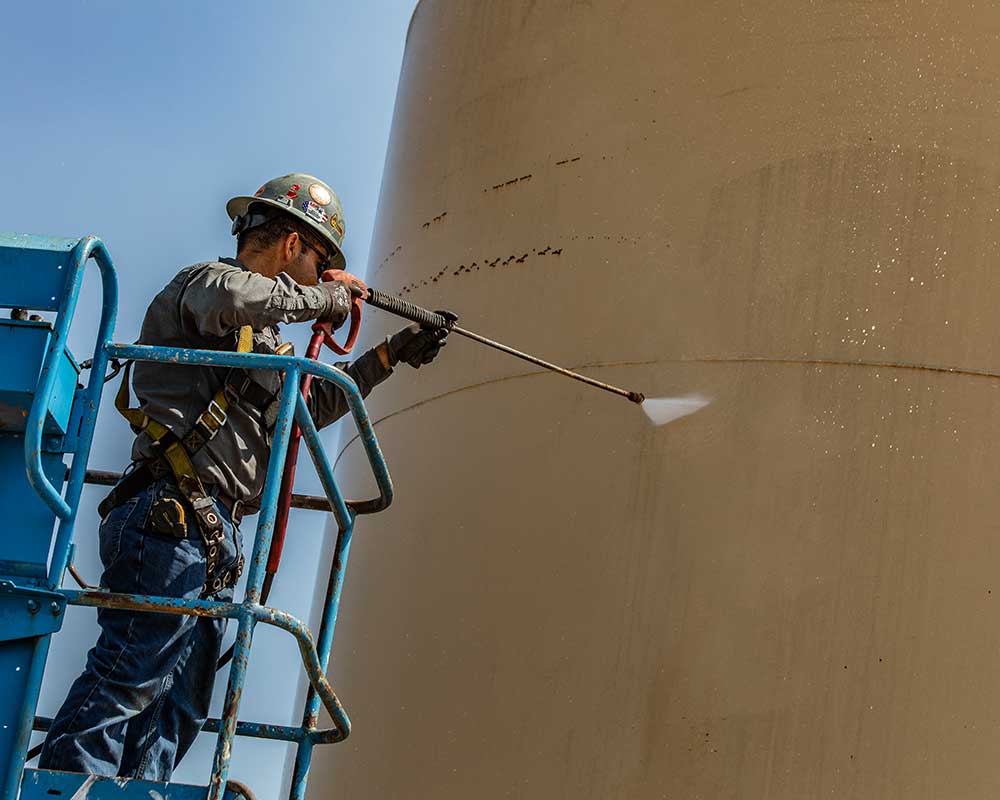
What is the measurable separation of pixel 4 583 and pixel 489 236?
2.51 m

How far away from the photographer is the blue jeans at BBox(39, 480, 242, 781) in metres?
3.92

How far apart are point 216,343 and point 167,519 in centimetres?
59

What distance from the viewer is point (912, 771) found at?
4227 mm

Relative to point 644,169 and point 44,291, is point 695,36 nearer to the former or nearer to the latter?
point 644,169

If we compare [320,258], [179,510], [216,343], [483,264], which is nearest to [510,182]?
[483,264]

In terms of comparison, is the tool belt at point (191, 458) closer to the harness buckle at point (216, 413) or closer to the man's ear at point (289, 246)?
the harness buckle at point (216, 413)

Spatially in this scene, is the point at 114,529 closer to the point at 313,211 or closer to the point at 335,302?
the point at 335,302

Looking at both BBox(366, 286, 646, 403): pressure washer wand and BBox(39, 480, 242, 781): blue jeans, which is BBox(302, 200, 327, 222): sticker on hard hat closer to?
BBox(366, 286, 646, 403): pressure washer wand

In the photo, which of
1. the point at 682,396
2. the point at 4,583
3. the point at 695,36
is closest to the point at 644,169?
the point at 695,36

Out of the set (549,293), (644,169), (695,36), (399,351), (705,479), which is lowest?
(705,479)

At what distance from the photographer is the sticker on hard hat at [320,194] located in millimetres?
4879

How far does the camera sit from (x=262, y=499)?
365cm

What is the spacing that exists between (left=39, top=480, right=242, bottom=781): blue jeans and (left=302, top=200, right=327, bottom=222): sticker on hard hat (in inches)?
43.2

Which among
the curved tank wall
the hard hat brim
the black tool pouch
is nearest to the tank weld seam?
the curved tank wall
